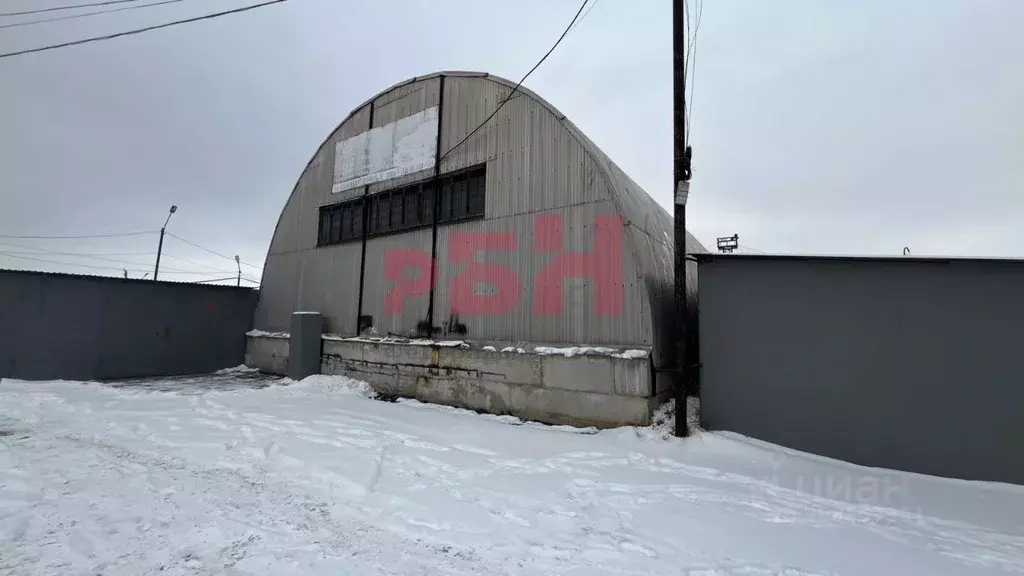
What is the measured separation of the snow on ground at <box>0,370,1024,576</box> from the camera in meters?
3.83

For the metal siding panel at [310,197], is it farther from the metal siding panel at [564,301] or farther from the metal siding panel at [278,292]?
the metal siding panel at [564,301]

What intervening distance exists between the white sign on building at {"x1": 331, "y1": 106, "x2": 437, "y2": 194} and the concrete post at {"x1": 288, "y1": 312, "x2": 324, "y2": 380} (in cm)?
446

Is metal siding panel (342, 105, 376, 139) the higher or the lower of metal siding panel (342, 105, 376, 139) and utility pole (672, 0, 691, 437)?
the higher

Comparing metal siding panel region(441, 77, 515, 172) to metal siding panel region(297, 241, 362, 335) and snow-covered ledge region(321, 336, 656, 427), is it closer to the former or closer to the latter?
metal siding panel region(297, 241, 362, 335)

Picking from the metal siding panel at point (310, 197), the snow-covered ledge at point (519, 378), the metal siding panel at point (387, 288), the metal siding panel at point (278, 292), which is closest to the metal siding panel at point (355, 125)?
the metal siding panel at point (310, 197)

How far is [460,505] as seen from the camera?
16.7 ft

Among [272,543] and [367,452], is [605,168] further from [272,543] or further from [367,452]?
[272,543]

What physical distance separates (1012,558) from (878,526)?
977 millimetres

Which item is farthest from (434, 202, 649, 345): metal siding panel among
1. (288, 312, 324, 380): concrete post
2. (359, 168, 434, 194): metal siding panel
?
(288, 312, 324, 380): concrete post

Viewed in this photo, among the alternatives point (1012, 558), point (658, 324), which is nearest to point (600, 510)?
point (1012, 558)

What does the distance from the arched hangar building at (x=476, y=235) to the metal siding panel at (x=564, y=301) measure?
1.1 inches

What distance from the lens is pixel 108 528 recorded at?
405 centimetres

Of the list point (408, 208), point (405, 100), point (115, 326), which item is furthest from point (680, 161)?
point (115, 326)

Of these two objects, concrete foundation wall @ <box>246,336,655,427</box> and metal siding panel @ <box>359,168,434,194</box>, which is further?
metal siding panel @ <box>359,168,434,194</box>
